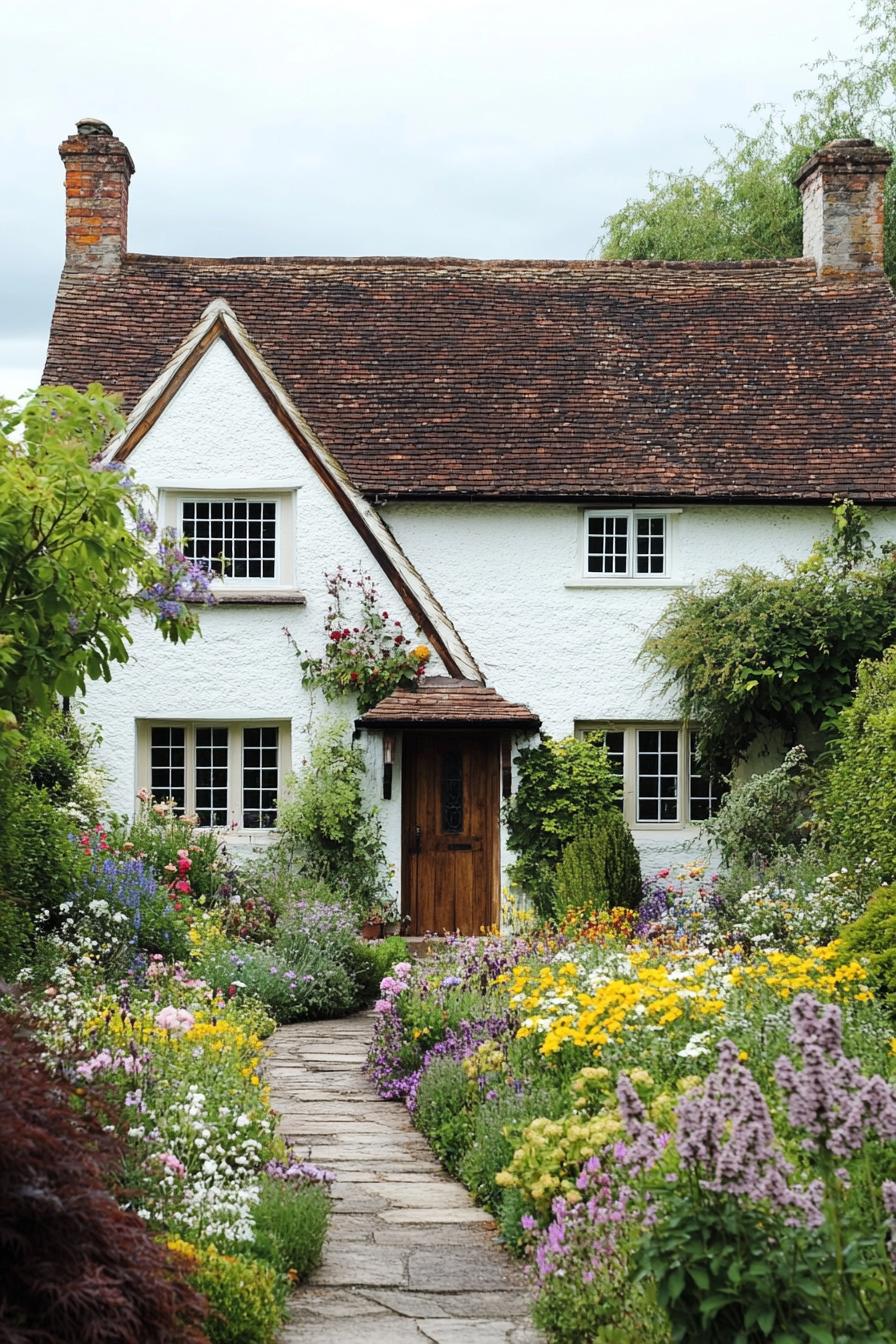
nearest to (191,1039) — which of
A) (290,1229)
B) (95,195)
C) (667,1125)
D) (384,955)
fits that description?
(290,1229)

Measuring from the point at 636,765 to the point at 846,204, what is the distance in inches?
339

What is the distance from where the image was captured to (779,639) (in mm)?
16266

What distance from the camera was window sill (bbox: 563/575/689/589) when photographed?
57.6 ft

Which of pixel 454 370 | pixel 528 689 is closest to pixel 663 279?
pixel 454 370

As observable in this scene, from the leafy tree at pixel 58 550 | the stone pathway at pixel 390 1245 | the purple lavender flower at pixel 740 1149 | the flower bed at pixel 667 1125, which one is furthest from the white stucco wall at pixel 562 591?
the purple lavender flower at pixel 740 1149

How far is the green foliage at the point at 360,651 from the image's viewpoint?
53.0 ft

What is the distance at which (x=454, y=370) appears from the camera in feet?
62.9

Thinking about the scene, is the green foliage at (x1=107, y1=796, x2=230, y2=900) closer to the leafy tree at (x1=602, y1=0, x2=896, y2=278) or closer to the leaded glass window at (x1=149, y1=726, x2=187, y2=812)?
the leaded glass window at (x1=149, y1=726, x2=187, y2=812)

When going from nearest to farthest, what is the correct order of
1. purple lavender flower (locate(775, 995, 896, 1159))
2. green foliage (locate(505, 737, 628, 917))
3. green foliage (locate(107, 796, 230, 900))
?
purple lavender flower (locate(775, 995, 896, 1159))
green foliage (locate(107, 796, 230, 900))
green foliage (locate(505, 737, 628, 917))

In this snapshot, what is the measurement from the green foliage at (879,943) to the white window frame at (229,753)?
9406 millimetres

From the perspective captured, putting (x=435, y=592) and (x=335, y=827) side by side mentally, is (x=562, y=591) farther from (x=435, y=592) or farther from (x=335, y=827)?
(x=335, y=827)

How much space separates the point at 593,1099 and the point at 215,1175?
176 centimetres

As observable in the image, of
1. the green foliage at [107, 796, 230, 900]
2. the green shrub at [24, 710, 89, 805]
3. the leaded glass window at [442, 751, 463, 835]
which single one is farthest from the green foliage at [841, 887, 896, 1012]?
the leaded glass window at [442, 751, 463, 835]

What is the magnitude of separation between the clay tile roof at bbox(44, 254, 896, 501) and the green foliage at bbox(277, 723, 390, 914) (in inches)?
131
